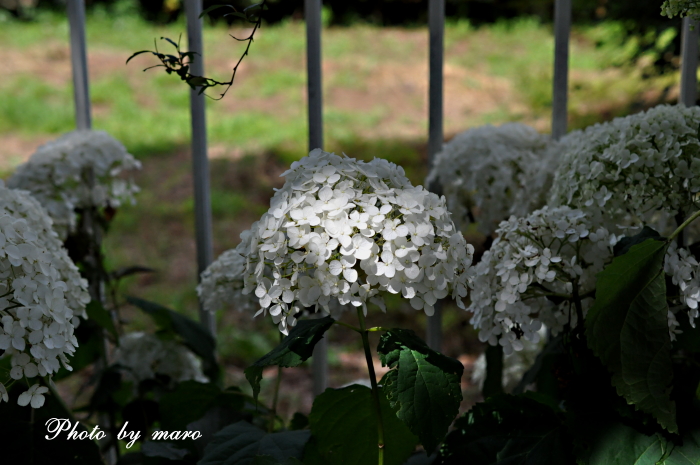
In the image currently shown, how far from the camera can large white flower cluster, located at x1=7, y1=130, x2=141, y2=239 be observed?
1731 mm

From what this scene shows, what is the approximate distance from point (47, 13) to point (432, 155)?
6.74 meters

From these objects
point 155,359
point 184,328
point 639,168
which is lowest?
point 155,359

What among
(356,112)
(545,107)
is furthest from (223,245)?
(545,107)

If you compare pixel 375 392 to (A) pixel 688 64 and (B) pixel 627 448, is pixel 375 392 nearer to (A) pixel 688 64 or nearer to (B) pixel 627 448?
(B) pixel 627 448

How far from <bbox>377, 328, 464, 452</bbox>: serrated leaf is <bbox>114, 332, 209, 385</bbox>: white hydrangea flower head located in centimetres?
96

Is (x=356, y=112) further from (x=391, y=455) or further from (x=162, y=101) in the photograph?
(x=391, y=455)

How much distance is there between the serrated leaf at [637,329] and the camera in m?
1.12

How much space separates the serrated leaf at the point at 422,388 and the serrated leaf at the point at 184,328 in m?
0.86

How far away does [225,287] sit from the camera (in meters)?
1.58

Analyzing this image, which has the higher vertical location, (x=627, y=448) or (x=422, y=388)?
(x=422, y=388)

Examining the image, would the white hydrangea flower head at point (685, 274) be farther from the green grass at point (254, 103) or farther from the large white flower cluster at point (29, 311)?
the green grass at point (254, 103)

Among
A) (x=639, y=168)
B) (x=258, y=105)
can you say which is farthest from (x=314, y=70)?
(x=258, y=105)

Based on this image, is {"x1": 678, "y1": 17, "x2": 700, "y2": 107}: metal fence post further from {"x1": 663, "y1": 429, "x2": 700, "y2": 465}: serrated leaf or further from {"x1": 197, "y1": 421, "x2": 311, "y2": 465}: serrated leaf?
{"x1": 197, "y1": 421, "x2": 311, "y2": 465}: serrated leaf

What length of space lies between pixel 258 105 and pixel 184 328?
391 cm
